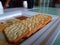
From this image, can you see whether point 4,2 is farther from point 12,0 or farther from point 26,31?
point 26,31

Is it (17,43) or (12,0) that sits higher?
(12,0)

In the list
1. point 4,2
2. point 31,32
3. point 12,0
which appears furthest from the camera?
point 12,0

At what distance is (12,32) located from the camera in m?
0.45

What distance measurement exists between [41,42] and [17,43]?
9 cm

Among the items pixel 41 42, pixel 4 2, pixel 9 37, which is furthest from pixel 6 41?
pixel 4 2

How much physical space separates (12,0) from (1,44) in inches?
46.1

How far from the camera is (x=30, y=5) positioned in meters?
1.38

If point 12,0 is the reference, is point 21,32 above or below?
below

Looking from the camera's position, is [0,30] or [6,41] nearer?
[6,41]

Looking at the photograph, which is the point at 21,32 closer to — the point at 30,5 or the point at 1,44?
the point at 1,44

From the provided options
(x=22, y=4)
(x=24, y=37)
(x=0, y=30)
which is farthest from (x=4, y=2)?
(x=24, y=37)

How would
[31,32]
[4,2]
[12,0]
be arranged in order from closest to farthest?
[31,32] < [4,2] < [12,0]

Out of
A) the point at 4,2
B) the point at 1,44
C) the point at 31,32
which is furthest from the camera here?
the point at 4,2

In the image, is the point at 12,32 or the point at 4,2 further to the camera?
the point at 4,2
